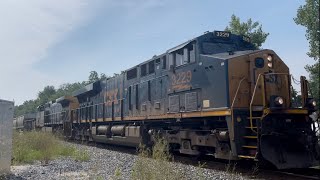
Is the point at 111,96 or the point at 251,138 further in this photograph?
the point at 111,96

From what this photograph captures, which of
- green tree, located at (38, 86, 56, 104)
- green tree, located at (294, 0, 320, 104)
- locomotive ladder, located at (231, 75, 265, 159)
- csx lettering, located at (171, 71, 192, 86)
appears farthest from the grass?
green tree, located at (38, 86, 56, 104)


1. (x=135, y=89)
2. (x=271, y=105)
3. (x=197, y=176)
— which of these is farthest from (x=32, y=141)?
(x=271, y=105)

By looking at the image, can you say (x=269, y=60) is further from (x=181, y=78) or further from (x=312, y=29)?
(x=312, y=29)

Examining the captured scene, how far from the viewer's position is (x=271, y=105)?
28.7 feet

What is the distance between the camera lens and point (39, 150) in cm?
1411

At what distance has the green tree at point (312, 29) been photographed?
24.5 metres

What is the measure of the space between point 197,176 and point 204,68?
3452 mm

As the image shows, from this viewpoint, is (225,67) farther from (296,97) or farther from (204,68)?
(296,97)

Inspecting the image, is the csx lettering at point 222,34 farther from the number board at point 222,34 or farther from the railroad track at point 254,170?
the railroad track at point 254,170

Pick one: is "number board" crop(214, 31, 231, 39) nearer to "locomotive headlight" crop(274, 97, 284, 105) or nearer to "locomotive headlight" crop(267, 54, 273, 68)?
"locomotive headlight" crop(267, 54, 273, 68)

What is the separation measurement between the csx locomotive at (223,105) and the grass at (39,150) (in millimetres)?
2654

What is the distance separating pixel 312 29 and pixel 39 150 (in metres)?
Answer: 20.6

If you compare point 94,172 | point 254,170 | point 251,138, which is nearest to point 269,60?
point 251,138

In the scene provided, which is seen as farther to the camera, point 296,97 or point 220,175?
point 296,97
